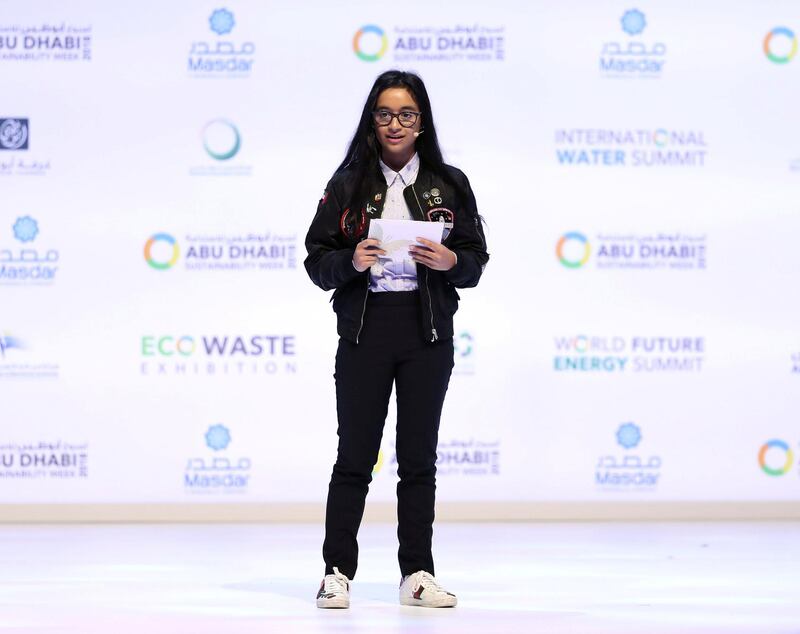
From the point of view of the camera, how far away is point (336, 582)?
3000 mm

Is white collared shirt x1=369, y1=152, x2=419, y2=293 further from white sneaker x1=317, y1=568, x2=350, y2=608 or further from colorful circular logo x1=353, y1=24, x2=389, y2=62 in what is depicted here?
colorful circular logo x1=353, y1=24, x2=389, y2=62

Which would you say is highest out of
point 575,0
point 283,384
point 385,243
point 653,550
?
point 575,0

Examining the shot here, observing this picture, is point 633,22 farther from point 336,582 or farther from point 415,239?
point 336,582

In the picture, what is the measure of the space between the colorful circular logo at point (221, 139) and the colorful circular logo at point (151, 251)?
1.22 feet

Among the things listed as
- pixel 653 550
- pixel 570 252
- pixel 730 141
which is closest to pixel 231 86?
pixel 570 252

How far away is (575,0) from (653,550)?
2.23 meters

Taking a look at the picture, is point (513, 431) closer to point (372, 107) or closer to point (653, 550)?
point (653, 550)

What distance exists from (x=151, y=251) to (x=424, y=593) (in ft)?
7.77

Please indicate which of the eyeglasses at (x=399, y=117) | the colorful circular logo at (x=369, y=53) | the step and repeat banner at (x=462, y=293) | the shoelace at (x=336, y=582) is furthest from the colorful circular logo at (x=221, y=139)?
the shoelace at (x=336, y=582)

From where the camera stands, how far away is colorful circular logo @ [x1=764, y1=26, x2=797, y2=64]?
16.5 feet

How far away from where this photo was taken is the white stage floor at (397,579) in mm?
2783

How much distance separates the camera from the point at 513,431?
500 cm

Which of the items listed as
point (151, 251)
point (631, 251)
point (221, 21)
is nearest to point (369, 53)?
point (221, 21)

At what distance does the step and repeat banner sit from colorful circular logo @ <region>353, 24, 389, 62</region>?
1 cm
